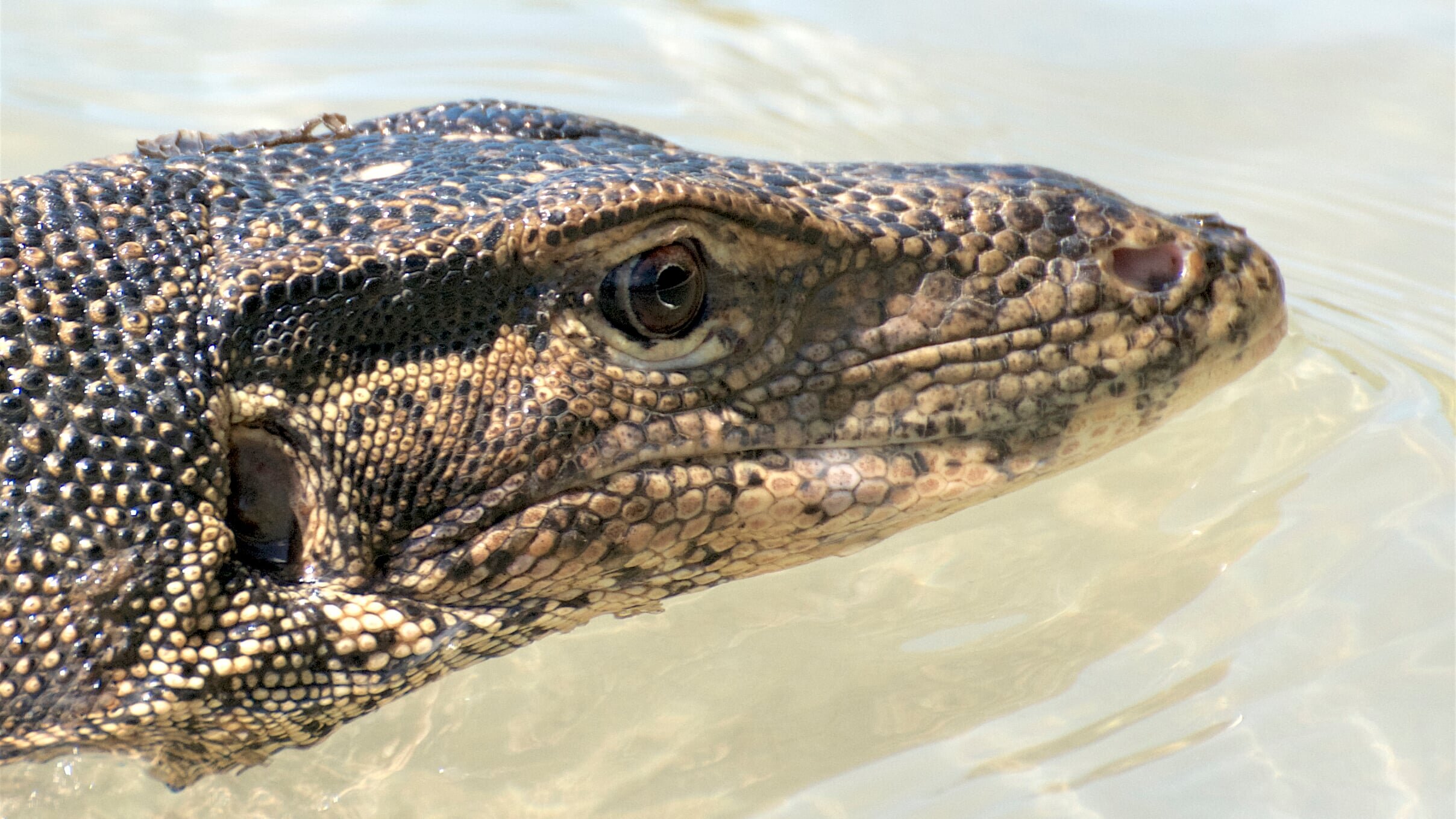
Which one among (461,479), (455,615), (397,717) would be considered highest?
(461,479)

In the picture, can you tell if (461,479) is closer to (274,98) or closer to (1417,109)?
(274,98)

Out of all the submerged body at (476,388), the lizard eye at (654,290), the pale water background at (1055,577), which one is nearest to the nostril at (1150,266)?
the submerged body at (476,388)

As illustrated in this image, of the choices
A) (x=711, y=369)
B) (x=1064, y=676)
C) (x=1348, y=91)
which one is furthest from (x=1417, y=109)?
(x=711, y=369)

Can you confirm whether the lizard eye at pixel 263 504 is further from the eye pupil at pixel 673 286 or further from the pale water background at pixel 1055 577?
the pale water background at pixel 1055 577

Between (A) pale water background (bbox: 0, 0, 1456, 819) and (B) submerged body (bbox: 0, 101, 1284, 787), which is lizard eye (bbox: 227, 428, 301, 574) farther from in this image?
(A) pale water background (bbox: 0, 0, 1456, 819)

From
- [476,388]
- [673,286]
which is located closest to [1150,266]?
[673,286]

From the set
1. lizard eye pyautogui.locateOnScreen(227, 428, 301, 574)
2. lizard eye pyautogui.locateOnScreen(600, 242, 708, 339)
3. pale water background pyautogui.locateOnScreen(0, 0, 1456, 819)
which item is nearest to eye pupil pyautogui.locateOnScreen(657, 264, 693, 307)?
lizard eye pyautogui.locateOnScreen(600, 242, 708, 339)
